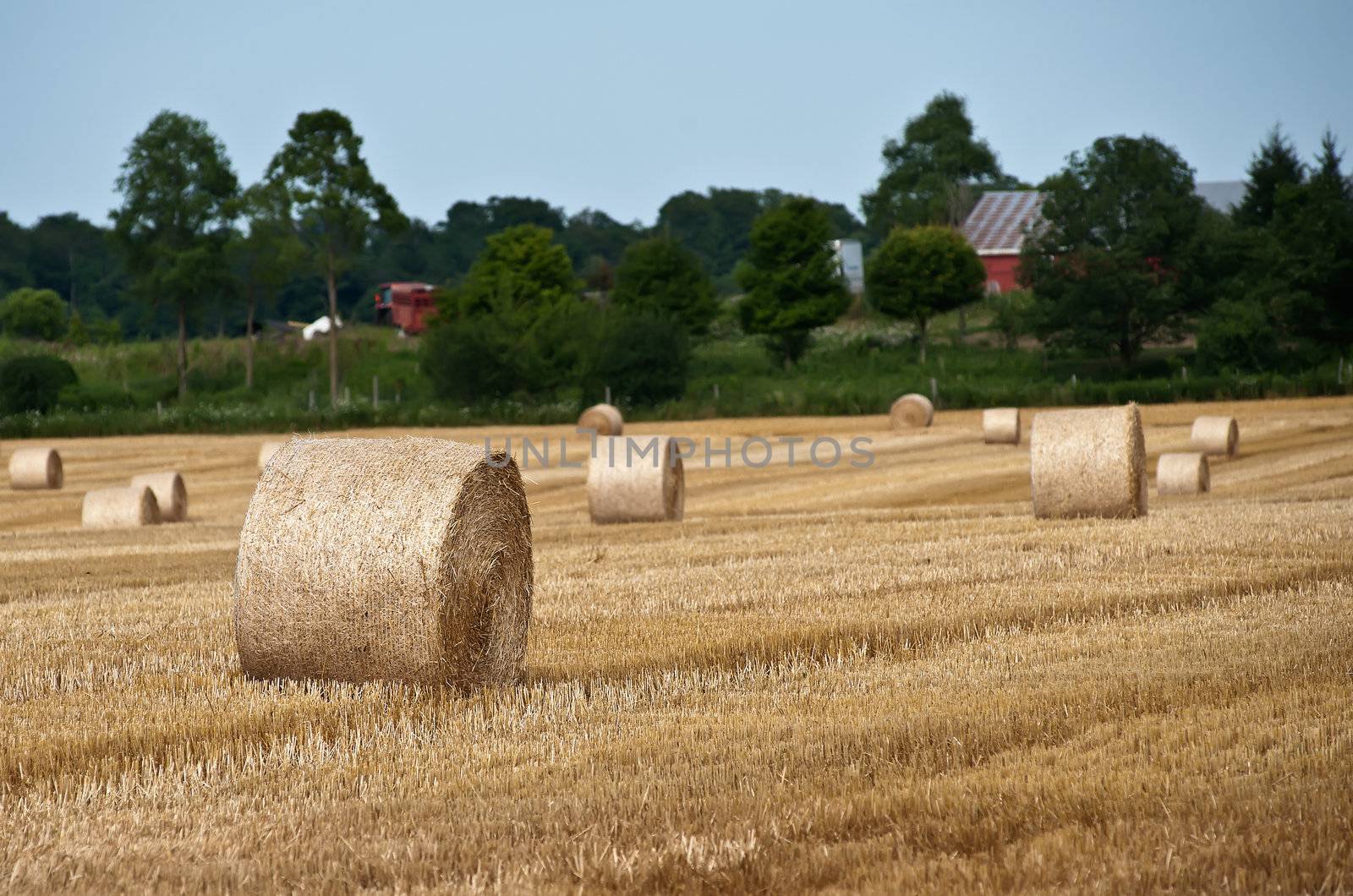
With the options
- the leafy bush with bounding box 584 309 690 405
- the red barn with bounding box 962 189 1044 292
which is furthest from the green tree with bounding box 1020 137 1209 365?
the red barn with bounding box 962 189 1044 292

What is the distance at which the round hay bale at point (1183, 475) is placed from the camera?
826 inches

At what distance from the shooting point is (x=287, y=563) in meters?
7.92

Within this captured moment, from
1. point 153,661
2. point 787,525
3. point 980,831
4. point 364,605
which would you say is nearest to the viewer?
point 980,831

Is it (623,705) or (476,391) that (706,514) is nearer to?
(623,705)

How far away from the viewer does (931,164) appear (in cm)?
9881

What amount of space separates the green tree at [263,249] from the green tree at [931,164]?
4170 centimetres

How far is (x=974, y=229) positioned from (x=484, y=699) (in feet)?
264

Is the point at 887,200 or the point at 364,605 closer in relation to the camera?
the point at 364,605

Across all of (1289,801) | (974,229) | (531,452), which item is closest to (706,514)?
(531,452)

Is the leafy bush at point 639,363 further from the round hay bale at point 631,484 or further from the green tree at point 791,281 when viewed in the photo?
the round hay bale at point 631,484

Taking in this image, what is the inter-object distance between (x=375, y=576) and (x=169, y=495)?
634 inches

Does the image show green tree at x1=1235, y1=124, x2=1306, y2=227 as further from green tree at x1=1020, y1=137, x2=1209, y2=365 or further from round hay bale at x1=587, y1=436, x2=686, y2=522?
round hay bale at x1=587, y1=436, x2=686, y2=522

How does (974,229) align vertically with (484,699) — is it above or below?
above

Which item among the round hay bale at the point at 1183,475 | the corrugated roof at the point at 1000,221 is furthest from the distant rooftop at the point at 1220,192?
the round hay bale at the point at 1183,475
